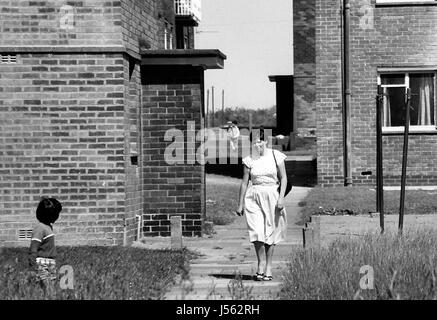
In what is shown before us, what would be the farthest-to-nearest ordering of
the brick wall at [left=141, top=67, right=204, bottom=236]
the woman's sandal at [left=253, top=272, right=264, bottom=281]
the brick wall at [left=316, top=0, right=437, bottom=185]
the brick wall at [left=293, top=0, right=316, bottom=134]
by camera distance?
the brick wall at [left=293, top=0, right=316, bottom=134] < the brick wall at [left=316, top=0, right=437, bottom=185] < the brick wall at [left=141, top=67, right=204, bottom=236] < the woman's sandal at [left=253, top=272, right=264, bottom=281]

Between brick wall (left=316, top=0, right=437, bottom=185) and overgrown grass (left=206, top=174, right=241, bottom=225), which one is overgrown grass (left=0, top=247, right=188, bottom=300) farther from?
brick wall (left=316, top=0, right=437, bottom=185)

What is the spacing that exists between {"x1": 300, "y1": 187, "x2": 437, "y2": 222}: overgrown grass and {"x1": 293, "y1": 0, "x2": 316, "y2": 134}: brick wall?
24.2 meters

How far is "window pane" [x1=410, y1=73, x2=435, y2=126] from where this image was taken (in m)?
26.5

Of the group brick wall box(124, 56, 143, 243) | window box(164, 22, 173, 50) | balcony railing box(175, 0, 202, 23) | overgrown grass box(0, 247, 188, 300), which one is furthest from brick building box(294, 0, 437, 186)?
balcony railing box(175, 0, 202, 23)

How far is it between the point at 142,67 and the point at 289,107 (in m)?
37.5

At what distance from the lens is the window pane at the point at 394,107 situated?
26.4 metres

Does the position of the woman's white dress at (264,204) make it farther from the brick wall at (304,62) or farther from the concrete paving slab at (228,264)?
the brick wall at (304,62)

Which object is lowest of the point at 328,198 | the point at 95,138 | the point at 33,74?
the point at 328,198

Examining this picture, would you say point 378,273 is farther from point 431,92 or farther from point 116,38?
point 431,92

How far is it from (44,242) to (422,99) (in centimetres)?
1827

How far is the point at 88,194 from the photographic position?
15516 mm

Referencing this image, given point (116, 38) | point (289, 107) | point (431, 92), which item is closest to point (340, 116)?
point (431, 92)

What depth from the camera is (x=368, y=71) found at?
86.0 feet

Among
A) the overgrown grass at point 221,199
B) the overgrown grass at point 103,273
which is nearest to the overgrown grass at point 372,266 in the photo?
the overgrown grass at point 103,273
